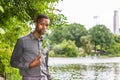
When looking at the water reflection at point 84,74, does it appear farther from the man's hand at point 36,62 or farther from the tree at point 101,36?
the tree at point 101,36

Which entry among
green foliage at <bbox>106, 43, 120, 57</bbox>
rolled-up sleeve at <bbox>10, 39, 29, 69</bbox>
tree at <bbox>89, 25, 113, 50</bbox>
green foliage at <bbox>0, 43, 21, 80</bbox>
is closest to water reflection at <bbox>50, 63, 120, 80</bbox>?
green foliage at <bbox>0, 43, 21, 80</bbox>

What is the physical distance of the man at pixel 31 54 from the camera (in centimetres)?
329

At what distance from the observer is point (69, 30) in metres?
83.2

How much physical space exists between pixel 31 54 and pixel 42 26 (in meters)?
0.26

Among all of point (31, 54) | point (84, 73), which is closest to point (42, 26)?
point (31, 54)

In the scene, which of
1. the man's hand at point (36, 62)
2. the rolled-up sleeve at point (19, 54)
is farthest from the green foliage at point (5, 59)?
the man's hand at point (36, 62)

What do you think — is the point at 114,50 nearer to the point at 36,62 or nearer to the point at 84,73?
the point at 84,73

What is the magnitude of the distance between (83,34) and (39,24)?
7909 cm

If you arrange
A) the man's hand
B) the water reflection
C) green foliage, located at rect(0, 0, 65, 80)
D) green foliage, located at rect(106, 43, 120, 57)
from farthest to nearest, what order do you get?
green foliage, located at rect(106, 43, 120, 57)
the water reflection
green foliage, located at rect(0, 0, 65, 80)
the man's hand

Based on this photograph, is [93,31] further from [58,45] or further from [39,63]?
[39,63]

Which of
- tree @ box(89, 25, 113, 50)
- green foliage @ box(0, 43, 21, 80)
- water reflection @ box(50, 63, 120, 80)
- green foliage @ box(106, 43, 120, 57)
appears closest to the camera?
green foliage @ box(0, 43, 21, 80)

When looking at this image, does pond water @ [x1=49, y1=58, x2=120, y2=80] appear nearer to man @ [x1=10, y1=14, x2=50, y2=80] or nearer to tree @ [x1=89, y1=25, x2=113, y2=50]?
man @ [x1=10, y1=14, x2=50, y2=80]

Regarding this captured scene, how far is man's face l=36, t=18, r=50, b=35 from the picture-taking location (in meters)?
3.31

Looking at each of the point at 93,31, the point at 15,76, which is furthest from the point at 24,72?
the point at 93,31
